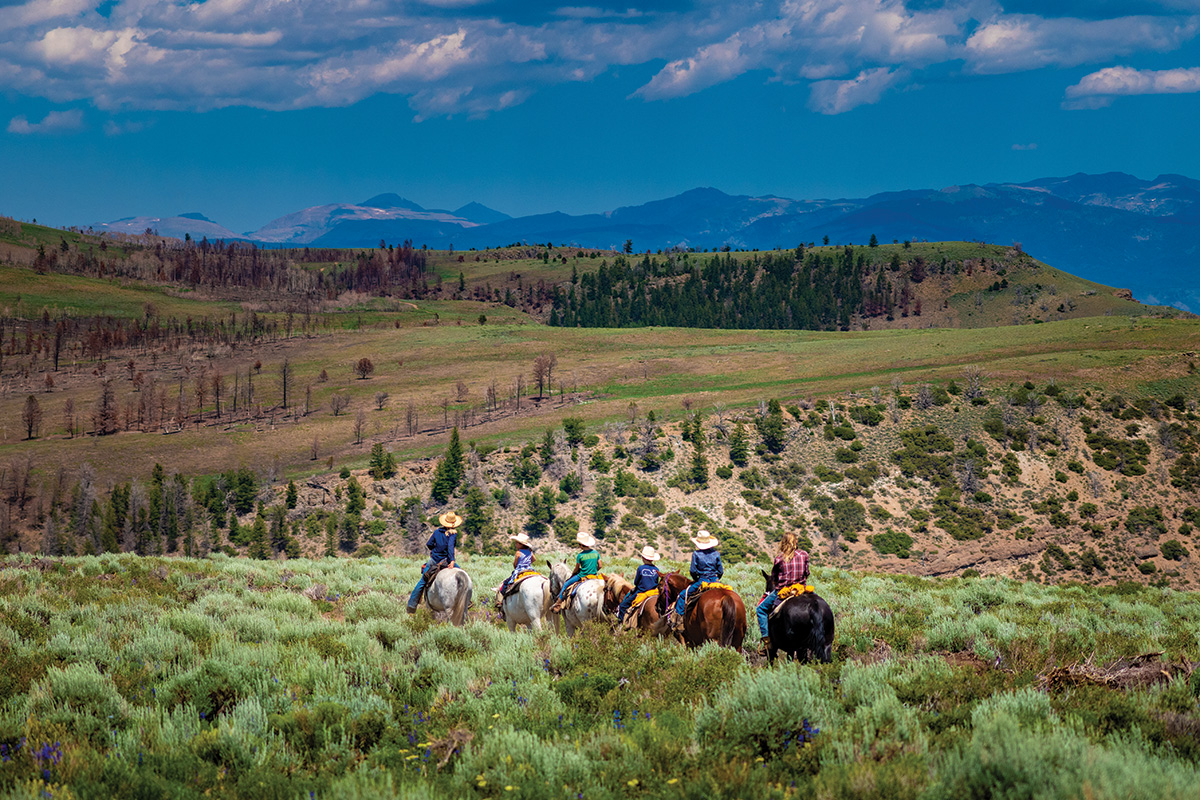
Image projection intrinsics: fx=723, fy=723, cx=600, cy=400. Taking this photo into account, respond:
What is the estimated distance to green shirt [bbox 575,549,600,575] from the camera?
13.7 metres

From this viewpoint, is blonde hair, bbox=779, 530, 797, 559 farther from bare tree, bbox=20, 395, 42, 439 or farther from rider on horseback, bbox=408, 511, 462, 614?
bare tree, bbox=20, 395, 42, 439

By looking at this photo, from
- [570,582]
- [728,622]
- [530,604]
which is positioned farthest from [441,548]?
[728,622]

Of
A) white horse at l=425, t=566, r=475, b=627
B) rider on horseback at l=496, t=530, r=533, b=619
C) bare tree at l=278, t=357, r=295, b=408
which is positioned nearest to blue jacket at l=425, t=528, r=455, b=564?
white horse at l=425, t=566, r=475, b=627

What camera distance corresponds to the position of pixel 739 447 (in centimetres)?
6581

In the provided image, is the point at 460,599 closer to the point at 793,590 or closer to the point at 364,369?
the point at 793,590

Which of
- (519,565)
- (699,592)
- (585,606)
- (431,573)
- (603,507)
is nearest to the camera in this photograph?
(699,592)

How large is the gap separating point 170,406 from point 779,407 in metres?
83.8

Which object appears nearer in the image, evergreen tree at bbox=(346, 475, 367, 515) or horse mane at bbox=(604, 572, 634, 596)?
horse mane at bbox=(604, 572, 634, 596)

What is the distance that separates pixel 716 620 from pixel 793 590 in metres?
1.39

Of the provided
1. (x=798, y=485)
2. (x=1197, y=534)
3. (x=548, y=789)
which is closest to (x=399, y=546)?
(x=798, y=485)

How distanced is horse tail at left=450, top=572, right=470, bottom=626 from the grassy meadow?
2.25 feet

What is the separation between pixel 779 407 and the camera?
2810 inches

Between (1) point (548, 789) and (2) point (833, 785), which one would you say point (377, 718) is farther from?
(2) point (833, 785)

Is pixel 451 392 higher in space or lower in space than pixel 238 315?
lower
